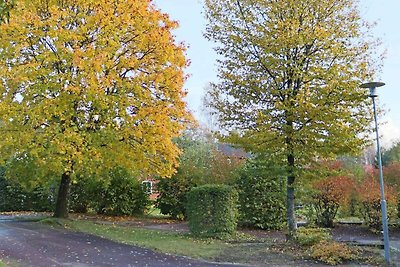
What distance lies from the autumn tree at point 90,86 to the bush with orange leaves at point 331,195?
6098 millimetres

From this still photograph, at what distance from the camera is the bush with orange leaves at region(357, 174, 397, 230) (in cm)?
1602

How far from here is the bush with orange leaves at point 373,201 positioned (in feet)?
52.5

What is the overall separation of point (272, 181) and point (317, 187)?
69.6 inches

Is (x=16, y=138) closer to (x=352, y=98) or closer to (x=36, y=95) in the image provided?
(x=36, y=95)

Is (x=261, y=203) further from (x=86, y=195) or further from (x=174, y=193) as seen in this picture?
(x=86, y=195)

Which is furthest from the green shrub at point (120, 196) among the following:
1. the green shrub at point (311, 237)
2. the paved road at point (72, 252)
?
the green shrub at point (311, 237)

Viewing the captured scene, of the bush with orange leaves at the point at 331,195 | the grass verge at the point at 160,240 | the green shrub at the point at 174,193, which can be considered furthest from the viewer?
the green shrub at the point at 174,193

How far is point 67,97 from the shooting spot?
47.0 ft

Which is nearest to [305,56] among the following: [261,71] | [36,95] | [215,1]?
[261,71]

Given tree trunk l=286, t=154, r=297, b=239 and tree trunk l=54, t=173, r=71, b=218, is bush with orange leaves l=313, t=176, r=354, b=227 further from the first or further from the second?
tree trunk l=54, t=173, r=71, b=218

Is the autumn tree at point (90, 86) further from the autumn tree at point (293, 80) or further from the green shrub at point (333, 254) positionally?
the green shrub at point (333, 254)

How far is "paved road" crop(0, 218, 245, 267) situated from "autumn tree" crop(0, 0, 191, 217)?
2405mm

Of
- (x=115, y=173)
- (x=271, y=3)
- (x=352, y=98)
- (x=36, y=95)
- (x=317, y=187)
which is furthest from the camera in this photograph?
(x=115, y=173)

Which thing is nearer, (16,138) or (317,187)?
(16,138)
